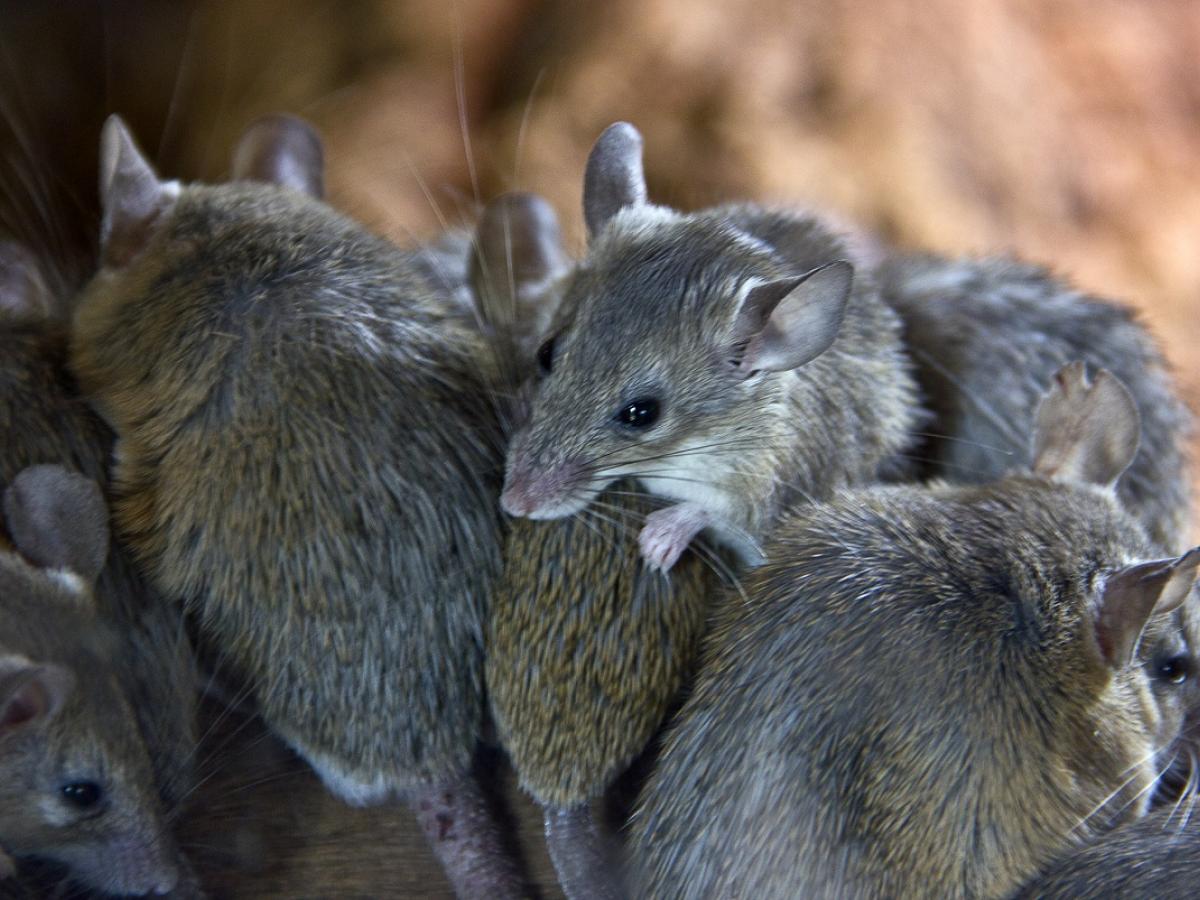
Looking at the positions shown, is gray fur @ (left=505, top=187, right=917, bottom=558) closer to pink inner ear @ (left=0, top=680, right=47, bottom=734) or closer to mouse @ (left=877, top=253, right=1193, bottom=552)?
mouse @ (left=877, top=253, right=1193, bottom=552)

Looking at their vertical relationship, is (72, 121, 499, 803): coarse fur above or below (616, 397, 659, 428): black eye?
below

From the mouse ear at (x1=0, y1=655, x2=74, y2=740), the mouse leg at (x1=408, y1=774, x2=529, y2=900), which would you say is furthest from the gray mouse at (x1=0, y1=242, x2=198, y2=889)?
the mouse leg at (x1=408, y1=774, x2=529, y2=900)

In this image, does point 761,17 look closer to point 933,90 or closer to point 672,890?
point 933,90

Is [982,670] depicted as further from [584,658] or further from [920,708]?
[584,658]

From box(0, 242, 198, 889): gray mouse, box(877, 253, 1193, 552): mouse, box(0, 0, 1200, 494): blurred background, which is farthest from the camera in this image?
box(0, 0, 1200, 494): blurred background

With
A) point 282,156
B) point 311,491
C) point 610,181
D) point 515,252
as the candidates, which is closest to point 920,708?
point 311,491

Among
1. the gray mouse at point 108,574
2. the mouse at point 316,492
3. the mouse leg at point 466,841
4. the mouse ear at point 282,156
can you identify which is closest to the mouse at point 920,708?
the mouse leg at point 466,841
